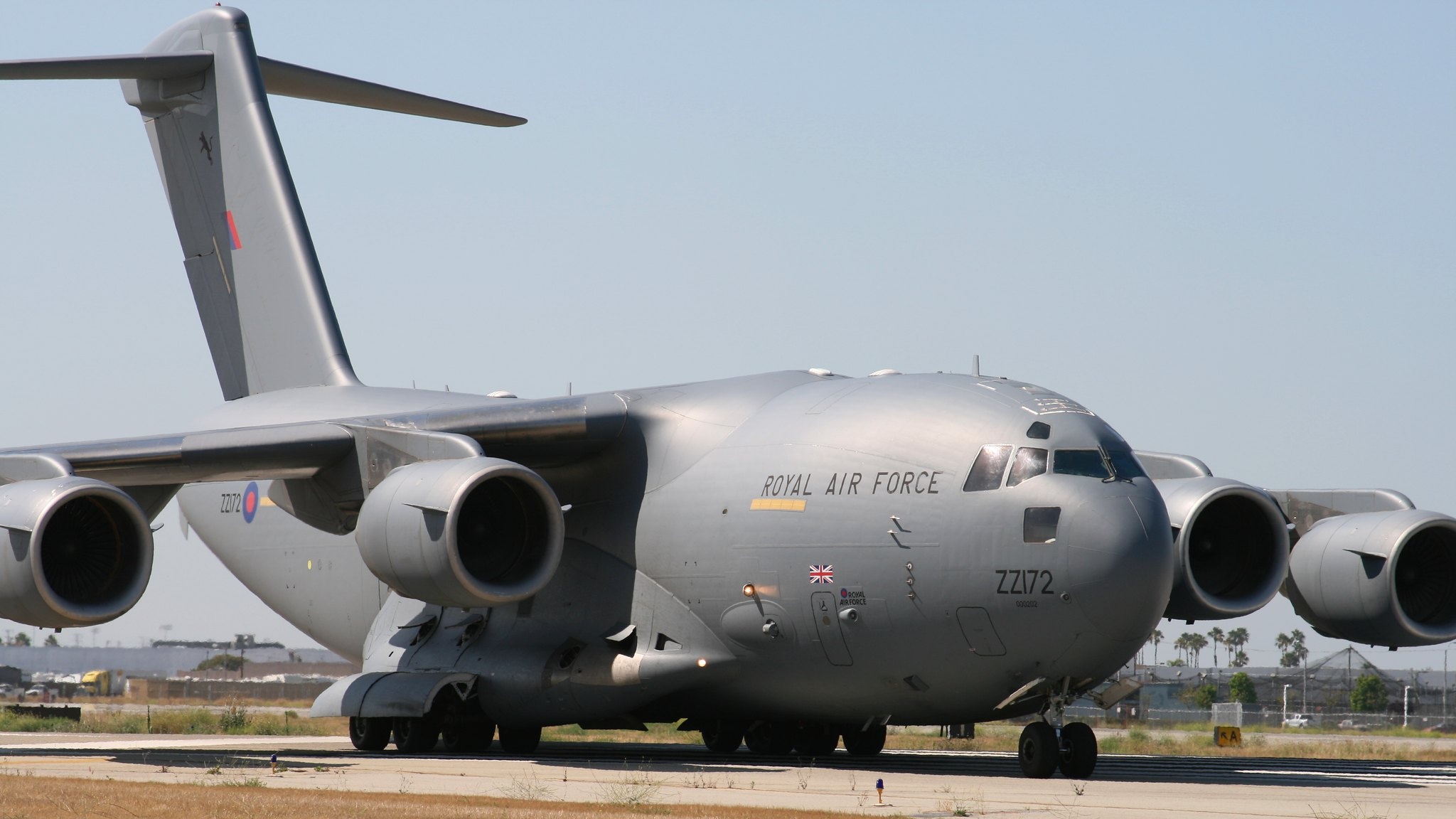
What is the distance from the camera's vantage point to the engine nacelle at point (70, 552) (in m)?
14.5

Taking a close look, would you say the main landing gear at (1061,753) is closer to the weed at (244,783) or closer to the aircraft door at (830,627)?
the aircraft door at (830,627)

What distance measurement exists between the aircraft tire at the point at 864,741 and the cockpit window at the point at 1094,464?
4.47 m

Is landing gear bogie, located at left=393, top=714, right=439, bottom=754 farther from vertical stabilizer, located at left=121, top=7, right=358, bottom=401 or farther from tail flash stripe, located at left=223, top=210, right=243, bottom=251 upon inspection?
tail flash stripe, located at left=223, top=210, right=243, bottom=251

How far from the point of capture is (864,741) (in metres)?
17.8

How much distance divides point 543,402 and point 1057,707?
5.77 m

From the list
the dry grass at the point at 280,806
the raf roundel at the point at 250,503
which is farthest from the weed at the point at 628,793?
the raf roundel at the point at 250,503

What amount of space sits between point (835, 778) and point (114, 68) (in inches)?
526

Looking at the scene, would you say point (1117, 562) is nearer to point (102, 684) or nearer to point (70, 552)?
point (70, 552)

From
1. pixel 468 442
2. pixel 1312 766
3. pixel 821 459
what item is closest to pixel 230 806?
pixel 468 442

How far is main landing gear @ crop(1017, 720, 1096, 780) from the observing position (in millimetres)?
14188

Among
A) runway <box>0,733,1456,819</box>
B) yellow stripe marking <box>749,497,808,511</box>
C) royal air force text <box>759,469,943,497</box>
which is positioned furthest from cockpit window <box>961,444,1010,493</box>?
runway <box>0,733,1456,819</box>

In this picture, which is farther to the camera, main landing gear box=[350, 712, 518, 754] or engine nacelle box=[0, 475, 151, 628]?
main landing gear box=[350, 712, 518, 754]

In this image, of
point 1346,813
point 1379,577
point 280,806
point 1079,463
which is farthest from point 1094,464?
point 280,806

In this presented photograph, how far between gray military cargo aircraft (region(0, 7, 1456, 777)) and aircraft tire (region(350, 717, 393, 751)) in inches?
1.1
